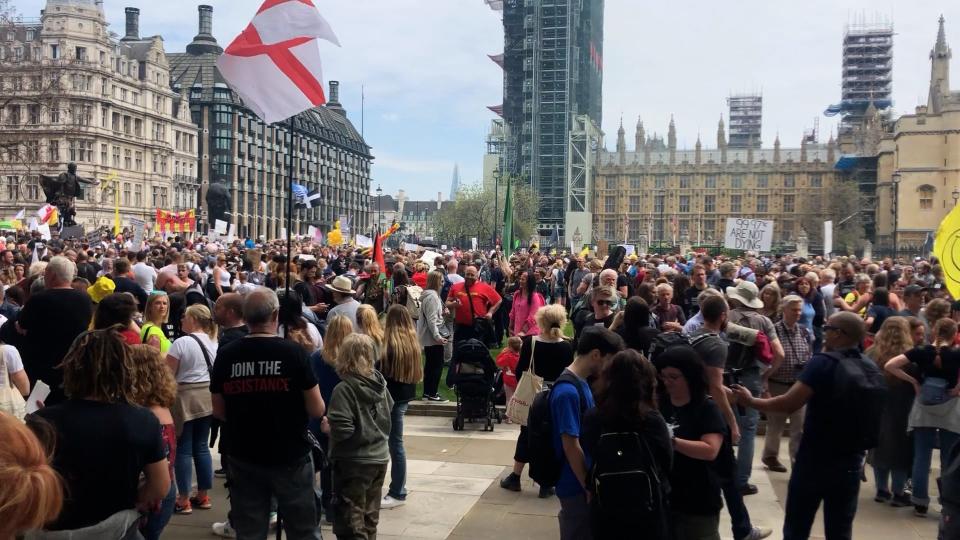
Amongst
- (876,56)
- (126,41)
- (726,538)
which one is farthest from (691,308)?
(876,56)

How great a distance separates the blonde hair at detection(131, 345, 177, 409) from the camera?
13.0 ft

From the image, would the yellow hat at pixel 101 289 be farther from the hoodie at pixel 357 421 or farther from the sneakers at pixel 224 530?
the hoodie at pixel 357 421

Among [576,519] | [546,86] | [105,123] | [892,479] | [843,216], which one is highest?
[546,86]

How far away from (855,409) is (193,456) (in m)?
5.12

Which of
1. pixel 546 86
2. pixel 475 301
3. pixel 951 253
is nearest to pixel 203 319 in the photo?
pixel 475 301

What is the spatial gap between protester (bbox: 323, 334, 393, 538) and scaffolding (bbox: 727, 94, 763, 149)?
133878 millimetres

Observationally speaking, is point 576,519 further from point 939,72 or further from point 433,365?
point 939,72

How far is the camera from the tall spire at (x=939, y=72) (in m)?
89.9

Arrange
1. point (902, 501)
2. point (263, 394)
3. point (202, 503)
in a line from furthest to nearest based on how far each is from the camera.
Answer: point (902, 501) < point (202, 503) < point (263, 394)

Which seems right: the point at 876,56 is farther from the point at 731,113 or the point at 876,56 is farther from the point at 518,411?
the point at 518,411

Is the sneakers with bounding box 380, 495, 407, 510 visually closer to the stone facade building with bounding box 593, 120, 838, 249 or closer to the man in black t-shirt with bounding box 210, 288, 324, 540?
the man in black t-shirt with bounding box 210, 288, 324, 540

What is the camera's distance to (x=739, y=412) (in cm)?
746

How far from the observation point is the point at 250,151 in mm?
92812

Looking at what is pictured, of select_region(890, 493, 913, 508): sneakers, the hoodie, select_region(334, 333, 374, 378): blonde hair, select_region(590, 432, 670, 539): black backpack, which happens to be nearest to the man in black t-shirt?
the hoodie
